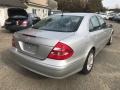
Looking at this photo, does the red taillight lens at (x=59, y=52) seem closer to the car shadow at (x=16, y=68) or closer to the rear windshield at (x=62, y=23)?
the rear windshield at (x=62, y=23)

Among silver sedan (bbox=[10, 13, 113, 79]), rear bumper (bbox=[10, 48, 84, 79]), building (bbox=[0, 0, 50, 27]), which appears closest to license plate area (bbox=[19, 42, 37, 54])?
silver sedan (bbox=[10, 13, 113, 79])

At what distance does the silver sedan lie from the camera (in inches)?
134

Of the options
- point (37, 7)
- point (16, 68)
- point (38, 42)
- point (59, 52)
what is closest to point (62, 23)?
point (38, 42)

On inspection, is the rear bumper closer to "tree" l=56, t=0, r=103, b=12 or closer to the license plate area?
the license plate area

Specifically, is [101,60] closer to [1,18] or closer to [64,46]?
[64,46]

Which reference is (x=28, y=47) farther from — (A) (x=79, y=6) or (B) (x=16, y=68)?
(A) (x=79, y=6)

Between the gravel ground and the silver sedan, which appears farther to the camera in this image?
the gravel ground

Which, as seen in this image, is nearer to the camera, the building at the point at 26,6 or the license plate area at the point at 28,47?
the license plate area at the point at 28,47

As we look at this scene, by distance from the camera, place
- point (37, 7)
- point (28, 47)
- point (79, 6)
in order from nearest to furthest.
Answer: point (28, 47), point (37, 7), point (79, 6)

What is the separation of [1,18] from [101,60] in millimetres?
12597

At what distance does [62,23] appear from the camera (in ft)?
14.7

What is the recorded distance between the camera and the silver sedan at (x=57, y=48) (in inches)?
134

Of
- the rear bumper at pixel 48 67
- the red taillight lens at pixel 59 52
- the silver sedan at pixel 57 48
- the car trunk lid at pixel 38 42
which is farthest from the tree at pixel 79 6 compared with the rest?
the red taillight lens at pixel 59 52

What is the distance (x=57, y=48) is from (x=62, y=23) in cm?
124
